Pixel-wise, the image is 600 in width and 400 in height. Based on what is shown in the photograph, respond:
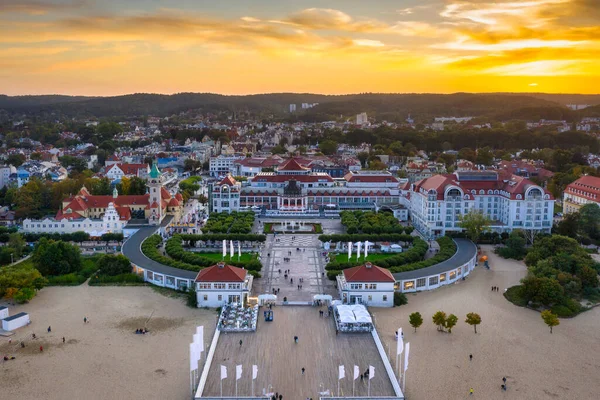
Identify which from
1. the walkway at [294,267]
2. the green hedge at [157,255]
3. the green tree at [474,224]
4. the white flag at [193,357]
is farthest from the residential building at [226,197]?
the white flag at [193,357]

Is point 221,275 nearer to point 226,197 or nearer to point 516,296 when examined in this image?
point 516,296

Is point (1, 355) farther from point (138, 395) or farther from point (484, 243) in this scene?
point (484, 243)

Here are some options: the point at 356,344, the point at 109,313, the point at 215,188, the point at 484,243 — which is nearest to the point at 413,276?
the point at 356,344

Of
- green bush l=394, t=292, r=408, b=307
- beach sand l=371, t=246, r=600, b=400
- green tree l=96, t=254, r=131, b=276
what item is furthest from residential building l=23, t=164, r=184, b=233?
beach sand l=371, t=246, r=600, b=400

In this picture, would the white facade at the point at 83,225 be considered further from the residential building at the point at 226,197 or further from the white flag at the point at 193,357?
the white flag at the point at 193,357

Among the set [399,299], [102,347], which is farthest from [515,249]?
[102,347]

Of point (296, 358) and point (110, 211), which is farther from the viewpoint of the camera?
point (110, 211)

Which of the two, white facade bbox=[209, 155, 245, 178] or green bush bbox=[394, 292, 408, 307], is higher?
white facade bbox=[209, 155, 245, 178]

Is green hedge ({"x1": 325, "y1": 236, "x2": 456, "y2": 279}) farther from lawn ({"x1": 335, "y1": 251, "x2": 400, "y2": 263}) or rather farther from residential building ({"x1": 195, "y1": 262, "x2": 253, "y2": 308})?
residential building ({"x1": 195, "y1": 262, "x2": 253, "y2": 308})
